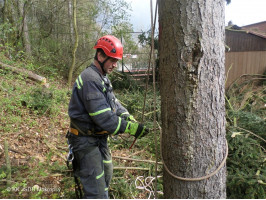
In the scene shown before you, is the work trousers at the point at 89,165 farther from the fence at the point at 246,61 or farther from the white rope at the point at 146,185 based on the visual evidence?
the fence at the point at 246,61

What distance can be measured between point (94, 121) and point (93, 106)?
18 cm

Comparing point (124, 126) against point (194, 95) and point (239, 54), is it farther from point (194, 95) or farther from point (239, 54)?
point (239, 54)

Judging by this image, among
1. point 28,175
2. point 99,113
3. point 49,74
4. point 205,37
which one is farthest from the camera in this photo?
point 49,74

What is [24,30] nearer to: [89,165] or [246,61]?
[89,165]

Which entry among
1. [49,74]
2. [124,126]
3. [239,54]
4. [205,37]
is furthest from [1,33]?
[239,54]

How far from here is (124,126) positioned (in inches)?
84.0

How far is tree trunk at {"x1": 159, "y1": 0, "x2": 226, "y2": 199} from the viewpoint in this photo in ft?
4.62

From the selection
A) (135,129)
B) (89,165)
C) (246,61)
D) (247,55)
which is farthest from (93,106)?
(247,55)

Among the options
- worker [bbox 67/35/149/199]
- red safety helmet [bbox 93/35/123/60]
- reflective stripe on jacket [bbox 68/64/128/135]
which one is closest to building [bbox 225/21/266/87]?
red safety helmet [bbox 93/35/123/60]

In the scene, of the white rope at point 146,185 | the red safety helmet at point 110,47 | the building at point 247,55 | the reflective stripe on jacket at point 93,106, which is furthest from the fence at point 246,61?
the reflective stripe on jacket at point 93,106

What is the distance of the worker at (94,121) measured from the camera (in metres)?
2.04

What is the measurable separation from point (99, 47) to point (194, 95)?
1.38m

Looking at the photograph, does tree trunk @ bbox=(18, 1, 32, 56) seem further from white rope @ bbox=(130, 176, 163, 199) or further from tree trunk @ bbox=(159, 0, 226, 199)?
tree trunk @ bbox=(159, 0, 226, 199)

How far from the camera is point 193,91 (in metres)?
1.45
